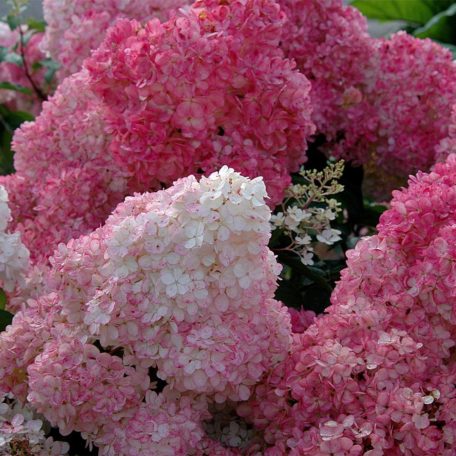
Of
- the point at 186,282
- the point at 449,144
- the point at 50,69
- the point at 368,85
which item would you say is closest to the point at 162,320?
the point at 186,282

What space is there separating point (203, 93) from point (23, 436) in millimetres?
394

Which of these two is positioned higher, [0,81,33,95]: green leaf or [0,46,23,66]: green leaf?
[0,46,23,66]: green leaf

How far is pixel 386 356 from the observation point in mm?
826

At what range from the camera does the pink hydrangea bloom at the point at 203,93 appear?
39.4 inches

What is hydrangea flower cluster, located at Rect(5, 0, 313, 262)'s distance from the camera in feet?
3.30

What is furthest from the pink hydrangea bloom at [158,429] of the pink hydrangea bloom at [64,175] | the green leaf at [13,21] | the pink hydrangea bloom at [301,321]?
the green leaf at [13,21]

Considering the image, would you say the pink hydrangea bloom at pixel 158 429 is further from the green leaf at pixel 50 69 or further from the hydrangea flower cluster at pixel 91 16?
the green leaf at pixel 50 69

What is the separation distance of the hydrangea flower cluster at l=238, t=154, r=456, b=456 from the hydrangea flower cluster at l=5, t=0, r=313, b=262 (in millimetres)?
204

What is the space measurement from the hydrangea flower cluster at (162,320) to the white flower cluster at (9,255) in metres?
0.14

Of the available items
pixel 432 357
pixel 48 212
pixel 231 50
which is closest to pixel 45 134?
pixel 48 212

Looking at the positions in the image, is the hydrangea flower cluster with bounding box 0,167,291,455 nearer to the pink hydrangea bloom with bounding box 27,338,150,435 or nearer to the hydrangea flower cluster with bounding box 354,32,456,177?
the pink hydrangea bloom with bounding box 27,338,150,435

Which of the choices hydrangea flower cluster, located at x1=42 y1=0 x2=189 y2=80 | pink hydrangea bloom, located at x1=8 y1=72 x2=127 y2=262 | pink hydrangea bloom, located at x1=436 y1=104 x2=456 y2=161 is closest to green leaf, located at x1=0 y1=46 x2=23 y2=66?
hydrangea flower cluster, located at x1=42 y1=0 x2=189 y2=80

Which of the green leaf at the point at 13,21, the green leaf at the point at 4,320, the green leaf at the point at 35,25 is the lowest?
the green leaf at the point at 35,25

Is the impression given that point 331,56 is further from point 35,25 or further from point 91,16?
point 35,25
